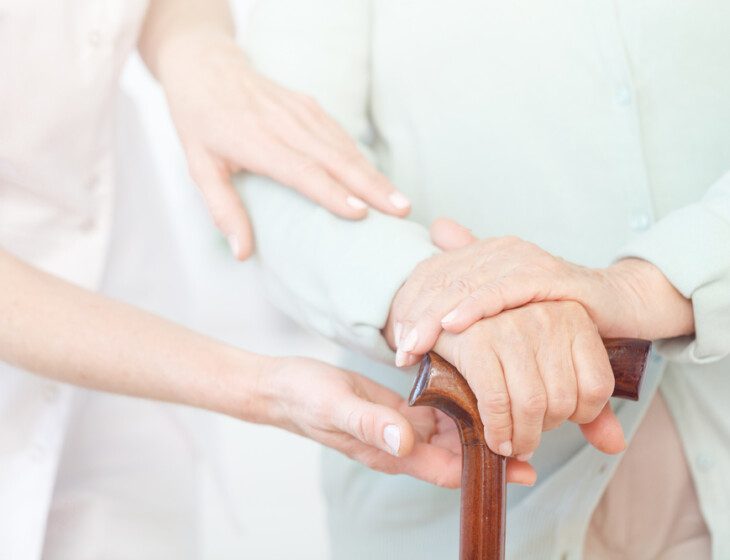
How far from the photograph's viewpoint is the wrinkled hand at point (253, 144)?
37.7 inches

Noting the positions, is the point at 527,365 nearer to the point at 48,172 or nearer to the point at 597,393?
the point at 597,393

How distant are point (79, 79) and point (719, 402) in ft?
2.36

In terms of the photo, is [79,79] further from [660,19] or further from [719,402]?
[719,402]

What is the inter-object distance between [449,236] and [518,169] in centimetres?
12

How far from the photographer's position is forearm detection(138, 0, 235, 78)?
1140 millimetres

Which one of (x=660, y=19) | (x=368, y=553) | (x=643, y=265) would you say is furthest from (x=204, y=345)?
(x=660, y=19)

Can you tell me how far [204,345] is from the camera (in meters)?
0.94

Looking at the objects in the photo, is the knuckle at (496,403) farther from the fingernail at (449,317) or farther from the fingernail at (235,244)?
the fingernail at (235,244)

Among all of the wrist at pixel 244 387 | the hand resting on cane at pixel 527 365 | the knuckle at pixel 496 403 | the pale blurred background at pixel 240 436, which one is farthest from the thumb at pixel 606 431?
the pale blurred background at pixel 240 436

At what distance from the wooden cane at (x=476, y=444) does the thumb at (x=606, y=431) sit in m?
0.04

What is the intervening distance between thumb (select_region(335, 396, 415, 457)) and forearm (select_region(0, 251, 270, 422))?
14cm

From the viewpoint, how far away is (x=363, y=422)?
788 mm

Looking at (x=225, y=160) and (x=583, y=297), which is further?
(x=225, y=160)

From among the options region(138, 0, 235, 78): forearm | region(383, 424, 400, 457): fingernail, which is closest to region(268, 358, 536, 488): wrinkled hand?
region(383, 424, 400, 457): fingernail
